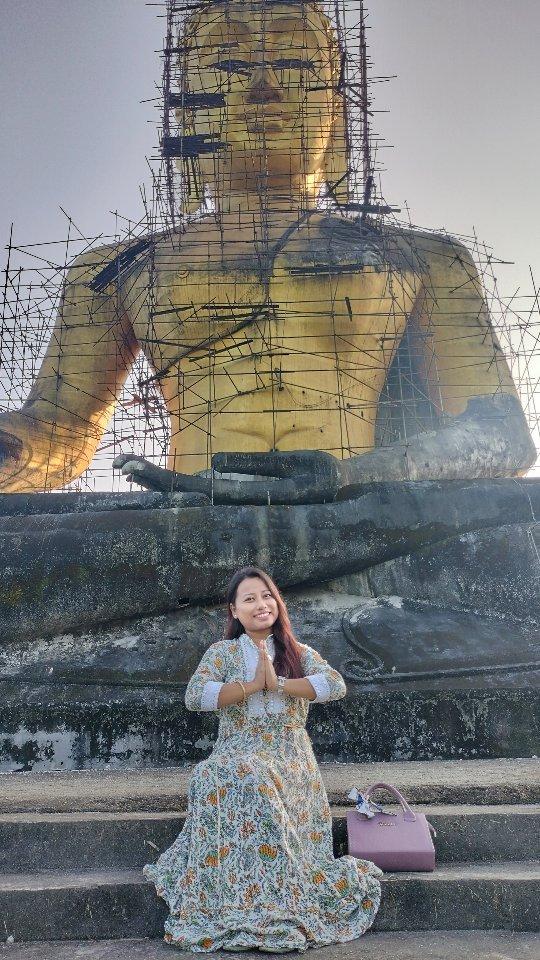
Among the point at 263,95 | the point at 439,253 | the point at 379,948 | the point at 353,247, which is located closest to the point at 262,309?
the point at 353,247

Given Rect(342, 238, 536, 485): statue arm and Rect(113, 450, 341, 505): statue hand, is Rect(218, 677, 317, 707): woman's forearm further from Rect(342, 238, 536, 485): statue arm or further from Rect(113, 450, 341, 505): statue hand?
Rect(342, 238, 536, 485): statue arm

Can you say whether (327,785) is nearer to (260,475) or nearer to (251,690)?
(251,690)

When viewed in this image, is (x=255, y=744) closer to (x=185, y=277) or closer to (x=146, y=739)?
(x=146, y=739)

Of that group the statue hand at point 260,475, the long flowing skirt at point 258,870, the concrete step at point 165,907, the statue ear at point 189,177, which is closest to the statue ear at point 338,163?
the statue ear at point 189,177

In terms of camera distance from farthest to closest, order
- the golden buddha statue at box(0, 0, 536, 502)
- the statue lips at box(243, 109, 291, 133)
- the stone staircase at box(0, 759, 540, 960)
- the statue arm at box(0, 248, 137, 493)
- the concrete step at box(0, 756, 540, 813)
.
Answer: the statue lips at box(243, 109, 291, 133) → the statue arm at box(0, 248, 137, 493) → the golden buddha statue at box(0, 0, 536, 502) → the concrete step at box(0, 756, 540, 813) → the stone staircase at box(0, 759, 540, 960)

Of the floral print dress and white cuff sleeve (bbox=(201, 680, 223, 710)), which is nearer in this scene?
the floral print dress

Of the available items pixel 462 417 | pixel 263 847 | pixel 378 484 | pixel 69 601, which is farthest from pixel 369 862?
pixel 462 417

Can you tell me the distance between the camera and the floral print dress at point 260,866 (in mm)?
1611

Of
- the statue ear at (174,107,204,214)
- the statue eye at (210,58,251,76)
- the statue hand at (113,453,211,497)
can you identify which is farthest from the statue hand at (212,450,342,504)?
the statue eye at (210,58,251,76)

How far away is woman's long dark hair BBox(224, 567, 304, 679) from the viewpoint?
2.07 metres

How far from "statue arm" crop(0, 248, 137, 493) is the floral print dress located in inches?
216

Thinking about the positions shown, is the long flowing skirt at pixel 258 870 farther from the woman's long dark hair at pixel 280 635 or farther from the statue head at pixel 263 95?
the statue head at pixel 263 95

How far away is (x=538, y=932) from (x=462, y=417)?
4566mm

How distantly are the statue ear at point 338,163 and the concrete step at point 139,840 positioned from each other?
6967mm
